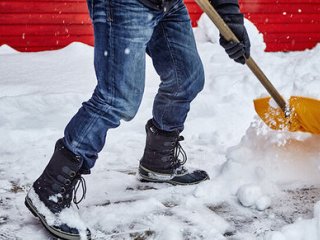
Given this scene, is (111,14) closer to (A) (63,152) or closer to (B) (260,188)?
(A) (63,152)

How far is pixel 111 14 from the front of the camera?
200 centimetres

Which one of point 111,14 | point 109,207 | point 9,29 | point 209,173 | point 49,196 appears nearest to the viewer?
point 111,14

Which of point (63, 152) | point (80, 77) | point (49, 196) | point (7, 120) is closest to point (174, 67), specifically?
point (63, 152)

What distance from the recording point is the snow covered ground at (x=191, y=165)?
2.21 metres

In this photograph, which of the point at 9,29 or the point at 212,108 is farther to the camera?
the point at 9,29

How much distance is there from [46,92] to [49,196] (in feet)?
6.65

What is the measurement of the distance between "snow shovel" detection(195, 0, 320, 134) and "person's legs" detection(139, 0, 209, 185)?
244 mm

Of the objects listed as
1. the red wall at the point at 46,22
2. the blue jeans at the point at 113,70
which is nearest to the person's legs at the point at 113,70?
the blue jeans at the point at 113,70

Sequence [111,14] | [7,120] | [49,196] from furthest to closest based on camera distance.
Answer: [7,120], [49,196], [111,14]

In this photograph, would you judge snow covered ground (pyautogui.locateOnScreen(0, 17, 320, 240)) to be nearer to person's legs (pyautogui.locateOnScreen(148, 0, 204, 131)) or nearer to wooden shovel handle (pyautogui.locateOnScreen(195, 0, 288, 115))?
wooden shovel handle (pyautogui.locateOnScreen(195, 0, 288, 115))

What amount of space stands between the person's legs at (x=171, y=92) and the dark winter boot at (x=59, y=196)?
0.67 m

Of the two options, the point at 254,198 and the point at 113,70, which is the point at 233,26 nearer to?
the point at 113,70

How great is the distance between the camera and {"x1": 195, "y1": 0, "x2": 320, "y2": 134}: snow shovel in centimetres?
253

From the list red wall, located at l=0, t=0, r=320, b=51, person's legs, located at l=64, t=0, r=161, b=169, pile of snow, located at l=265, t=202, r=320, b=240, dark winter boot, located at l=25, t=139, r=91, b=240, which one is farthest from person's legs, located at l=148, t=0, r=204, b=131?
red wall, located at l=0, t=0, r=320, b=51
